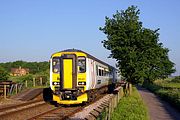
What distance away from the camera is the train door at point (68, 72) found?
22.2 m

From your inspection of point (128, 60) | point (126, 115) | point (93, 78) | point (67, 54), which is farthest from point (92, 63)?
point (126, 115)

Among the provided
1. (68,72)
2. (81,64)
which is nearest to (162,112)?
(81,64)

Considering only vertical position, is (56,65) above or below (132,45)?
below

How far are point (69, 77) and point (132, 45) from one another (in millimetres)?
10490

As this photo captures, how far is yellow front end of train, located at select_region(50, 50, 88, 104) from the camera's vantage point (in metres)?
22.1

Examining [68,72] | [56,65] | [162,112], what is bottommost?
[162,112]

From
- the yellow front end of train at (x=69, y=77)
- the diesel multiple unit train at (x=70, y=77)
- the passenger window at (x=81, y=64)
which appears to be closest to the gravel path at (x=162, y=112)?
the diesel multiple unit train at (x=70, y=77)

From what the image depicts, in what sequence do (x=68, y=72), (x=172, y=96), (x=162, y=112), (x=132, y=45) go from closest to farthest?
(x=162, y=112), (x=68, y=72), (x=172, y=96), (x=132, y=45)

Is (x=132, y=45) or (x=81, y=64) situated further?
(x=132, y=45)

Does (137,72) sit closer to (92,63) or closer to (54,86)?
(92,63)

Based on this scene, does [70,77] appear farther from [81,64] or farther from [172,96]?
[172,96]

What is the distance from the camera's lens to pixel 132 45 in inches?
1238

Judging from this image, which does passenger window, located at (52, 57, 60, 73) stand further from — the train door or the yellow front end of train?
the train door

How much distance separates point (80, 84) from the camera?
22344 mm
